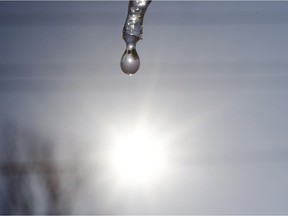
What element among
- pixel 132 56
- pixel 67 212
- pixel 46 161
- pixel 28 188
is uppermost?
pixel 46 161

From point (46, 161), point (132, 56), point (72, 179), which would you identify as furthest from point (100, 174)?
point (132, 56)

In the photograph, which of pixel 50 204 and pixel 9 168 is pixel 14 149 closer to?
pixel 9 168

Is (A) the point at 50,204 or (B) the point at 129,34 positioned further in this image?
(A) the point at 50,204

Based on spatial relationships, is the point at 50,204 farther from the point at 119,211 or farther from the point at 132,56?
the point at 132,56

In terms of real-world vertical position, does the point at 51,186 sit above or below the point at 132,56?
above
